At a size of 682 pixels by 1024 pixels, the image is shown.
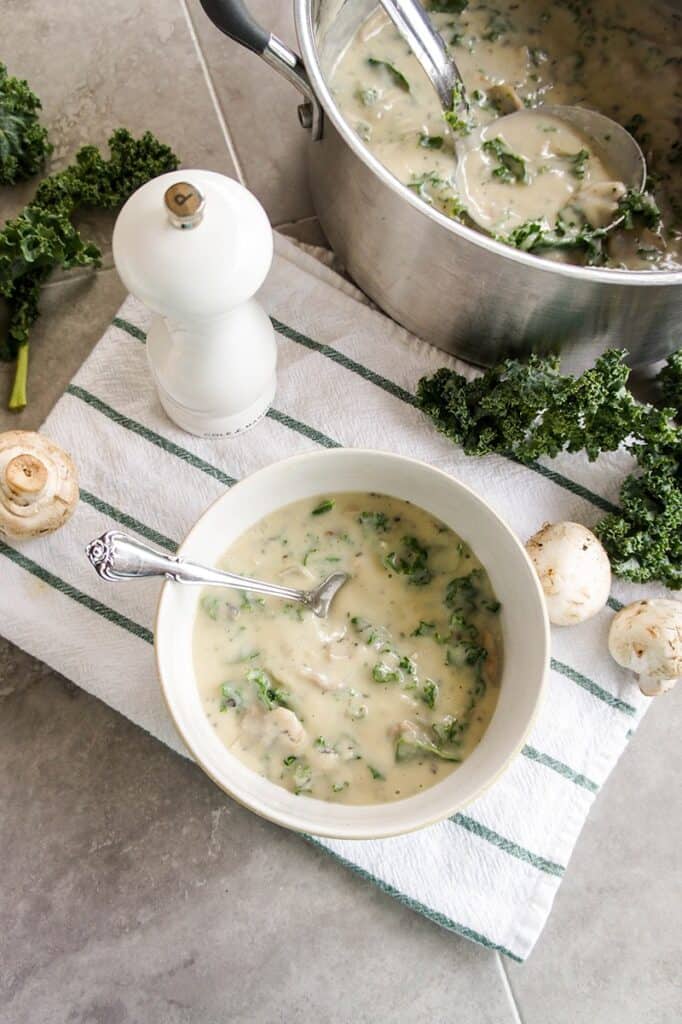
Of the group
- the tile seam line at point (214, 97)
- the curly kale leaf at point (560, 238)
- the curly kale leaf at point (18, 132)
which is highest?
the curly kale leaf at point (560, 238)

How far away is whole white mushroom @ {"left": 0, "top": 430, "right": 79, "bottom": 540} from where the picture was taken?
1.48 meters

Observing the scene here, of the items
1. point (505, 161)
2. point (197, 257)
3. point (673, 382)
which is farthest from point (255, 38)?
point (673, 382)

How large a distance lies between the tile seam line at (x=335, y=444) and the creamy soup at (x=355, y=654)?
6.9 inches

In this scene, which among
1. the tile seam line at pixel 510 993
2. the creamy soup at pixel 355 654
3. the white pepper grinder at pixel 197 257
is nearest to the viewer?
the white pepper grinder at pixel 197 257

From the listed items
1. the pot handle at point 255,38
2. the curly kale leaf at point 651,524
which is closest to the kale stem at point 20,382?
the pot handle at point 255,38

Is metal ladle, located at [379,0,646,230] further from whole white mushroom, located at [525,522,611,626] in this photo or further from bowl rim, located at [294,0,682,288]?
whole white mushroom, located at [525,522,611,626]

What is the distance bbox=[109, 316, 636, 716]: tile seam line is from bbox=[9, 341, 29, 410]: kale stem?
0.09 meters

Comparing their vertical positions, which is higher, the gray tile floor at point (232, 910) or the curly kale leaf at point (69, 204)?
the curly kale leaf at point (69, 204)

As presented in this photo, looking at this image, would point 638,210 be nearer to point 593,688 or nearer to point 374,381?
point 374,381

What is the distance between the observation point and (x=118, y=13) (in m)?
1.83

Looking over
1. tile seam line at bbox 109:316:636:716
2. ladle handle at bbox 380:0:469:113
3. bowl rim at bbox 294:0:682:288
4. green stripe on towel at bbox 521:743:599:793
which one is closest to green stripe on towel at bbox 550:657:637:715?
tile seam line at bbox 109:316:636:716

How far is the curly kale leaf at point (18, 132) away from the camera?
5.55 ft

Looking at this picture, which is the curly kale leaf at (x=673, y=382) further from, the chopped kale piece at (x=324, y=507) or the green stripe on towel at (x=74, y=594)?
the green stripe on towel at (x=74, y=594)

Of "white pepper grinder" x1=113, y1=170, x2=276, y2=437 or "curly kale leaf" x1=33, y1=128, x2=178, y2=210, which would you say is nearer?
"white pepper grinder" x1=113, y1=170, x2=276, y2=437
